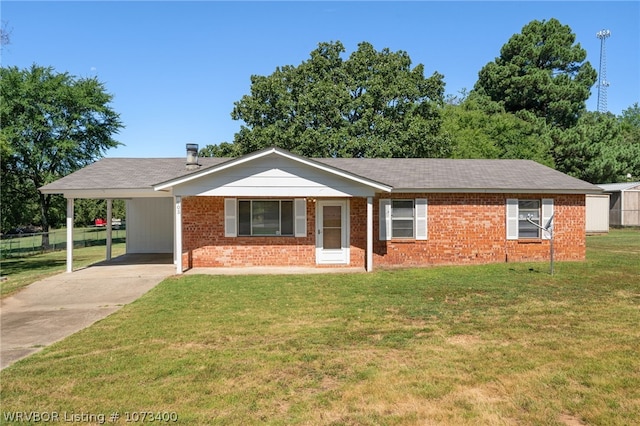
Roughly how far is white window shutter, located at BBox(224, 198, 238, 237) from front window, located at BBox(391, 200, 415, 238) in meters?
5.29

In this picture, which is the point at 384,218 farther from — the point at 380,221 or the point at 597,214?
the point at 597,214

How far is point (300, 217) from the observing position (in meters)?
14.9

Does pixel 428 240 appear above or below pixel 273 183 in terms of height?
below

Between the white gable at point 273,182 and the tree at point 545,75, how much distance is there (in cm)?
2919

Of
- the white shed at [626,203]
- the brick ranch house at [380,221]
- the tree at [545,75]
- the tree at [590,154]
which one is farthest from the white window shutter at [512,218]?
the tree at [545,75]

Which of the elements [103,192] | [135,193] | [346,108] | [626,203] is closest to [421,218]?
[135,193]

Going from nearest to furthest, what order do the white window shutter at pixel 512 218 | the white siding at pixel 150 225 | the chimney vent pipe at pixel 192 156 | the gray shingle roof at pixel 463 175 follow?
the gray shingle roof at pixel 463 175 < the white window shutter at pixel 512 218 < the chimney vent pipe at pixel 192 156 < the white siding at pixel 150 225

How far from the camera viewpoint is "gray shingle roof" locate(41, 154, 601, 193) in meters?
14.6

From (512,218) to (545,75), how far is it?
2657 centimetres

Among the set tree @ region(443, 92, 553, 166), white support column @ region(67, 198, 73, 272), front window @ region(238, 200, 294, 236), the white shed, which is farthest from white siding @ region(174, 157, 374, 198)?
the white shed

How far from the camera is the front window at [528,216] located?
614 inches

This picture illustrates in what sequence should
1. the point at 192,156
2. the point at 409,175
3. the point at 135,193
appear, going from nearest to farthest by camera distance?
1. the point at 135,193
2. the point at 409,175
3. the point at 192,156

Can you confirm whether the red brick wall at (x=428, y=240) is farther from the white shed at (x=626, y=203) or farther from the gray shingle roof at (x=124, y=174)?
the white shed at (x=626, y=203)

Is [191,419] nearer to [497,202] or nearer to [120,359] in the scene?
[120,359]
